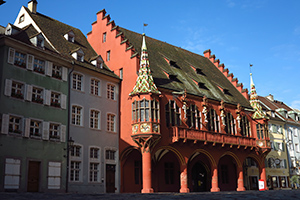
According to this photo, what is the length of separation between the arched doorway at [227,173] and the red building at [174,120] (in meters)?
0.10

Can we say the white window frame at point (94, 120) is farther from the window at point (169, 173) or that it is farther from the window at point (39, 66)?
the window at point (169, 173)

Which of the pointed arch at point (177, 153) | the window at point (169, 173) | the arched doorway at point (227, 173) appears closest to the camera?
the pointed arch at point (177, 153)

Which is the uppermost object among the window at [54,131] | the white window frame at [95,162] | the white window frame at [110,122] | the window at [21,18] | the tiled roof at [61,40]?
the window at [21,18]

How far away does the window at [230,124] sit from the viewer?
1419 inches

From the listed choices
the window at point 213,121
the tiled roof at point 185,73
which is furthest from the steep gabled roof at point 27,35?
the window at point 213,121

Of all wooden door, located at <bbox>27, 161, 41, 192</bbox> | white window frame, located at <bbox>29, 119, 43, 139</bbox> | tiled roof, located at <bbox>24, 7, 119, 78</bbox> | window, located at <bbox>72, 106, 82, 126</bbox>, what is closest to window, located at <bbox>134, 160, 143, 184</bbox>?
window, located at <bbox>72, 106, 82, 126</bbox>

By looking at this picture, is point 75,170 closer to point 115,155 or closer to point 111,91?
point 115,155

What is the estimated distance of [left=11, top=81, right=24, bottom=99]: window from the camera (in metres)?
23.0

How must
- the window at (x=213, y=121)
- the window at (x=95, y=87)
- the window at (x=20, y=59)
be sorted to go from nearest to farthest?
the window at (x=20, y=59) → the window at (x=95, y=87) → the window at (x=213, y=121)

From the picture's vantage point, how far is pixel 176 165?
33781 millimetres

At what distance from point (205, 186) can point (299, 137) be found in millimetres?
21759

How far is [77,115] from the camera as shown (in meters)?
27.3

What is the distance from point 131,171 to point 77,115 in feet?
22.2

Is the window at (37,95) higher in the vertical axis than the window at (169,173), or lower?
higher
